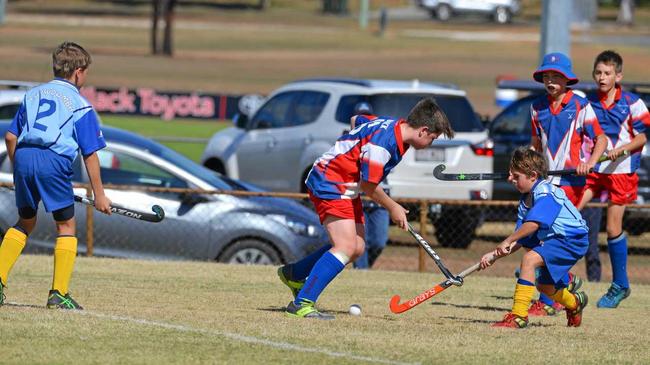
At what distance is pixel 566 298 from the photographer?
888 centimetres

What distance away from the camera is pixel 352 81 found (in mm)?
16547

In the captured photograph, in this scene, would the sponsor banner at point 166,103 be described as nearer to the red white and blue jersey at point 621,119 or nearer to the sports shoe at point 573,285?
the red white and blue jersey at point 621,119

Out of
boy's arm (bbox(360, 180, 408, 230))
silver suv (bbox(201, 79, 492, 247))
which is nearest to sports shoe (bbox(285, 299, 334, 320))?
boy's arm (bbox(360, 180, 408, 230))

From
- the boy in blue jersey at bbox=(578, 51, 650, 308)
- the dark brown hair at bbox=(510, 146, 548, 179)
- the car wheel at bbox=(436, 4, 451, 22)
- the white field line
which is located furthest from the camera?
the car wheel at bbox=(436, 4, 451, 22)

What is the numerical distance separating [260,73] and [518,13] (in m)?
39.0

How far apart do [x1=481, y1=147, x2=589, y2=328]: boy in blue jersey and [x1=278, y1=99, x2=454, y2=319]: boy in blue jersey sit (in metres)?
0.58

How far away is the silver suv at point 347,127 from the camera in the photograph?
51.9 feet

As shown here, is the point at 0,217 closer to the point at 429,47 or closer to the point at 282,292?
the point at 282,292

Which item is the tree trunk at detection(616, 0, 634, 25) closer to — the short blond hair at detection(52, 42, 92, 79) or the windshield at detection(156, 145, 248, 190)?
the windshield at detection(156, 145, 248, 190)

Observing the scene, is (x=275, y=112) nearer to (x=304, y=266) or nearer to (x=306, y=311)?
(x=304, y=266)

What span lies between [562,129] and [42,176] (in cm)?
390

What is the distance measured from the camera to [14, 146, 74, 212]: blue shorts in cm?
825

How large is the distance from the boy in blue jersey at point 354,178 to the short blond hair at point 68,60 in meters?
1.63

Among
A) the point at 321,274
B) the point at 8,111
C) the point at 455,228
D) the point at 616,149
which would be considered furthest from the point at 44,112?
the point at 8,111
